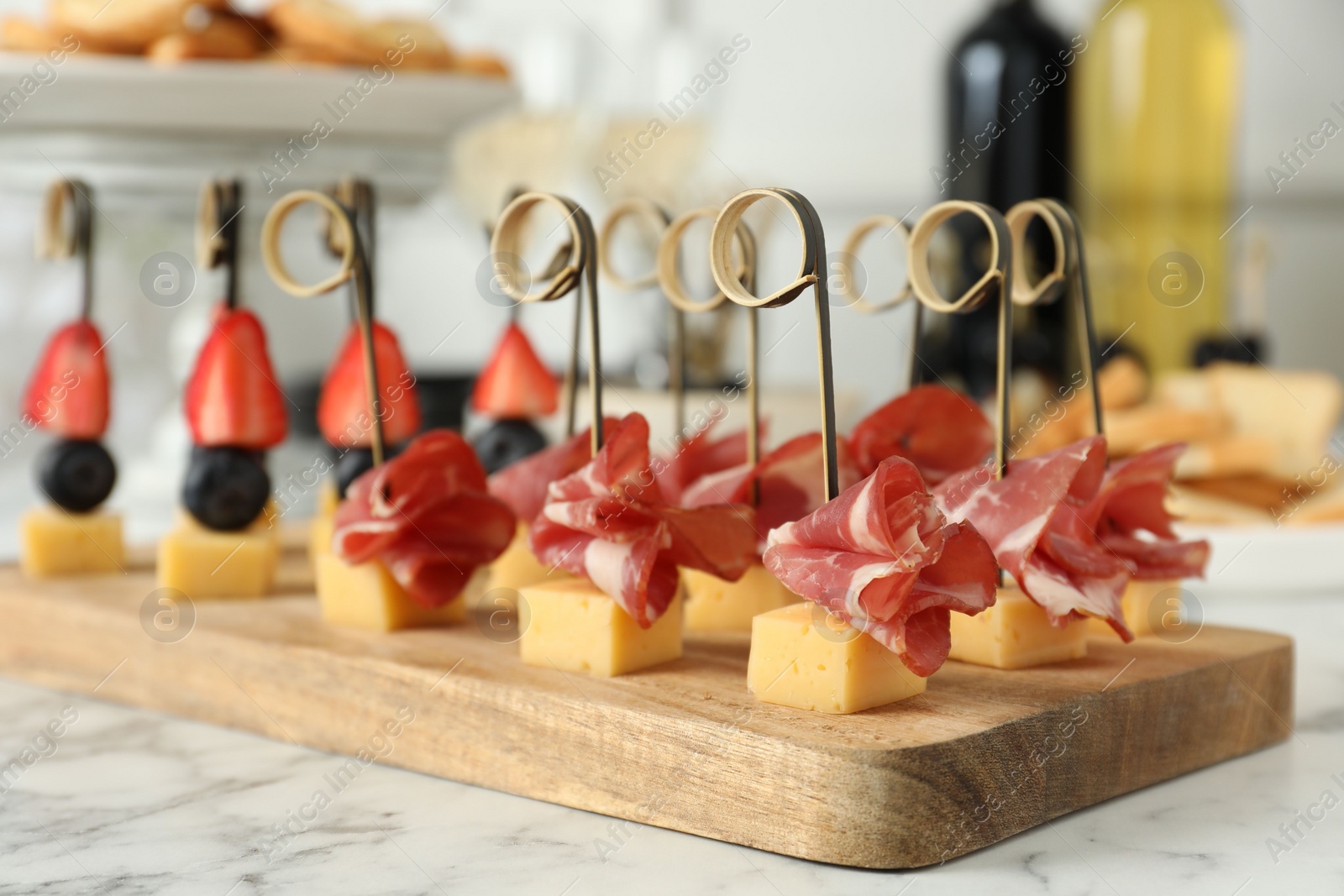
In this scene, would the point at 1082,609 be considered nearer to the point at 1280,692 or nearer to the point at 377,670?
the point at 1280,692

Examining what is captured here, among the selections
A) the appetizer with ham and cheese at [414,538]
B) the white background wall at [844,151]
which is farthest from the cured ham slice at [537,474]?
the white background wall at [844,151]

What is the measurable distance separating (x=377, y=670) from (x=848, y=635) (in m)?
0.30

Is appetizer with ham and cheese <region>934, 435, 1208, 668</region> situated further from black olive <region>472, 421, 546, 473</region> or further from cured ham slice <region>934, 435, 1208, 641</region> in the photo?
black olive <region>472, 421, 546, 473</region>

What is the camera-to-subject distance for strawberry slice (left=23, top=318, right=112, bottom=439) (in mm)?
1144

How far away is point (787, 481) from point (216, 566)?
437 millimetres

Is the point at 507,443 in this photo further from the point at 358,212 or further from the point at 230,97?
the point at 230,97

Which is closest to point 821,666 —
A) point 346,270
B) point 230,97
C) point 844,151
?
point 346,270

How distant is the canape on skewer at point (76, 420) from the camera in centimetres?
112

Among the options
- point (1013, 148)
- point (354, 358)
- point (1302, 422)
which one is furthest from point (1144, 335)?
point (354, 358)

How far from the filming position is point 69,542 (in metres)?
1.10

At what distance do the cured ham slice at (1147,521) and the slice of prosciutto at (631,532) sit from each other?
234 millimetres

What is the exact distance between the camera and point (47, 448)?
3.73 ft

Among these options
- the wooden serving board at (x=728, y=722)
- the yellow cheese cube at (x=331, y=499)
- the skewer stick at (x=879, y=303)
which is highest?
the skewer stick at (x=879, y=303)

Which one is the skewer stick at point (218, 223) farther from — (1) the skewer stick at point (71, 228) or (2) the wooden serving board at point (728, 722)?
(2) the wooden serving board at point (728, 722)
